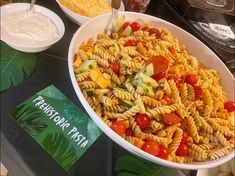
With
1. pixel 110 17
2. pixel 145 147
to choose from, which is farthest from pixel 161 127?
pixel 110 17

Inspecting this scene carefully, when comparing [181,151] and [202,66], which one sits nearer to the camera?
[181,151]

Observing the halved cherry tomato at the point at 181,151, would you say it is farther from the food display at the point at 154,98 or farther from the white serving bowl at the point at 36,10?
the white serving bowl at the point at 36,10

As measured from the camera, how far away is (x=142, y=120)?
65 cm

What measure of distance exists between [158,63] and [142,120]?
153mm

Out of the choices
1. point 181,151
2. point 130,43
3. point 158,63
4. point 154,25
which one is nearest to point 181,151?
point 181,151

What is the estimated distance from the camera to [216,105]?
30.7 inches

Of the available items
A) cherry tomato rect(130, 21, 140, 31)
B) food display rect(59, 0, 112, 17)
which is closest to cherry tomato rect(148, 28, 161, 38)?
cherry tomato rect(130, 21, 140, 31)

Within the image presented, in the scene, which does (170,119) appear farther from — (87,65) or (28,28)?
(28,28)

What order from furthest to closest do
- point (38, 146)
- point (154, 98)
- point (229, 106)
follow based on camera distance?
point (229, 106), point (154, 98), point (38, 146)

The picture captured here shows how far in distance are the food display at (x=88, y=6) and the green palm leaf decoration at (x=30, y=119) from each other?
36cm

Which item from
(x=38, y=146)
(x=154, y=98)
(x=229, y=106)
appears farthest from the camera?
(x=229, y=106)

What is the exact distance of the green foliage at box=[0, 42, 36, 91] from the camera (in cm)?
67

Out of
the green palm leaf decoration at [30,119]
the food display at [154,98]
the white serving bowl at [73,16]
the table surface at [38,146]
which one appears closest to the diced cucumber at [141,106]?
the food display at [154,98]

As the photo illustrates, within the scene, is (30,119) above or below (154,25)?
below
